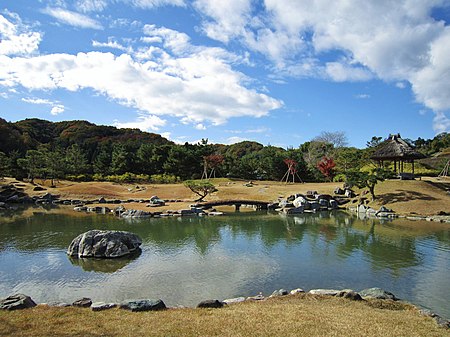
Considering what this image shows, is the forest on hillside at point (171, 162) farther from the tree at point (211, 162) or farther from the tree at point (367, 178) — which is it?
the tree at point (367, 178)

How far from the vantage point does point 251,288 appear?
40.4 feet

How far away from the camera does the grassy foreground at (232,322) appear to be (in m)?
7.12

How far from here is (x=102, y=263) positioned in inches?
620

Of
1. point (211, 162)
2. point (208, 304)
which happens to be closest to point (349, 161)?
point (211, 162)

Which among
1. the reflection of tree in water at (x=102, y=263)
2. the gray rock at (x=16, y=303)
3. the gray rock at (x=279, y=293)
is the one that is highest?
the gray rock at (x=16, y=303)

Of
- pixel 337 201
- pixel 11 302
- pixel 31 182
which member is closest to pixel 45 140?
pixel 31 182

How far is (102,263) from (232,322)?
9.92 m

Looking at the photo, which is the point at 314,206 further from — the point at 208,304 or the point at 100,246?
the point at 208,304

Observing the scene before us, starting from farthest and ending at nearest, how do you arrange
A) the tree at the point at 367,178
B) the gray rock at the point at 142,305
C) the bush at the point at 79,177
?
the bush at the point at 79,177 → the tree at the point at 367,178 → the gray rock at the point at 142,305

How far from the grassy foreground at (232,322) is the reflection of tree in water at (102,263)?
6.00m

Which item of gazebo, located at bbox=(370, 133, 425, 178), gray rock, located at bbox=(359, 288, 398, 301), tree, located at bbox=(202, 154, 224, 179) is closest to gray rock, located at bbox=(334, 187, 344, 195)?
gazebo, located at bbox=(370, 133, 425, 178)

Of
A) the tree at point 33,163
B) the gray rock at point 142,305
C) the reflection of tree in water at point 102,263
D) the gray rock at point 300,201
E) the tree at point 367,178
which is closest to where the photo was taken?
the gray rock at point 142,305

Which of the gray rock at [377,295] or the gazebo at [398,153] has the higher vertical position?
the gazebo at [398,153]

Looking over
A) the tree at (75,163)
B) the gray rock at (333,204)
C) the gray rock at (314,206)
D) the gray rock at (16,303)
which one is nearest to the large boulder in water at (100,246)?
the gray rock at (16,303)
